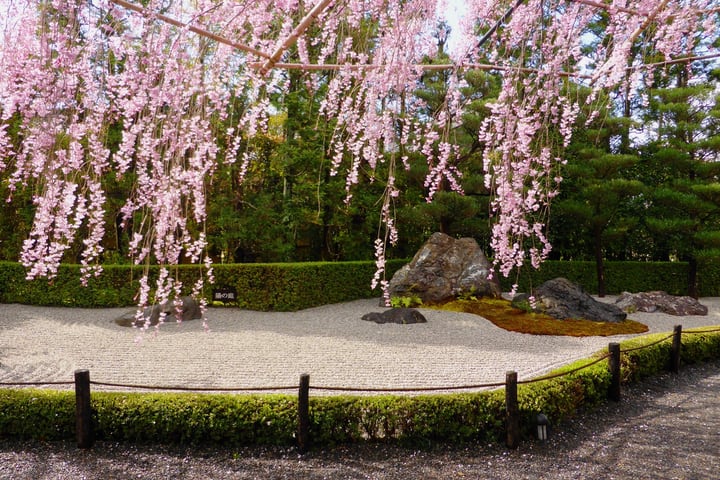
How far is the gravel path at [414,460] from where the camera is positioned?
3.43m

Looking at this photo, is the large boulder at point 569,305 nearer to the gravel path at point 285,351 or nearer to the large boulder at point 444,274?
the gravel path at point 285,351

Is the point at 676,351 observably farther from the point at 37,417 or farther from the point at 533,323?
the point at 37,417

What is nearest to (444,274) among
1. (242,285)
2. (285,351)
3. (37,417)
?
(242,285)

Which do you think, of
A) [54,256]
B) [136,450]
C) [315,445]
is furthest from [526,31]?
[136,450]

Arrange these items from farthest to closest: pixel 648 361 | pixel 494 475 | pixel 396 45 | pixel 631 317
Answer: pixel 631 317 → pixel 648 361 → pixel 494 475 → pixel 396 45

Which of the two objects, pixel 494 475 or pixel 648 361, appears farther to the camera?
pixel 648 361

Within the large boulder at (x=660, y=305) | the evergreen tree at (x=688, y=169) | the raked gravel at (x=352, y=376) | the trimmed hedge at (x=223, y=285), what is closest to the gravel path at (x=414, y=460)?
the raked gravel at (x=352, y=376)

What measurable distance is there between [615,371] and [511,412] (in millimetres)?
1834

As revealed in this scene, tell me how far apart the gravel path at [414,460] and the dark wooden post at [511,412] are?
83mm

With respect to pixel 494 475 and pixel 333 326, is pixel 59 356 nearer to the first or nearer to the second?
pixel 333 326

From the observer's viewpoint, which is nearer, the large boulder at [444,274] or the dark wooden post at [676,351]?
the dark wooden post at [676,351]

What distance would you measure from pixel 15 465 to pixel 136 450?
805 mm

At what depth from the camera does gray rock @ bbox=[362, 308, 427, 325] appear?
28.2 ft

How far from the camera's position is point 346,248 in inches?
537
